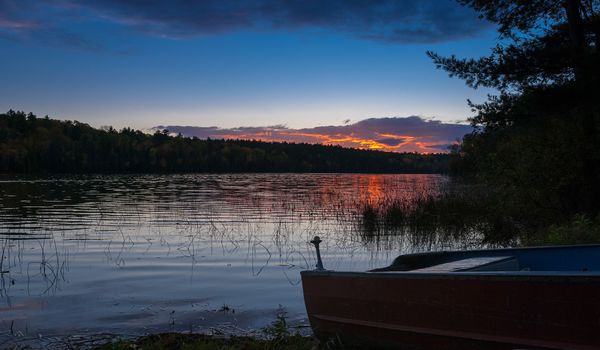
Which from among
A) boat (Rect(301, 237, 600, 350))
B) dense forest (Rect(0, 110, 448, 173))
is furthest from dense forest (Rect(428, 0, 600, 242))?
dense forest (Rect(0, 110, 448, 173))

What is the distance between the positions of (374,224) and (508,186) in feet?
19.3

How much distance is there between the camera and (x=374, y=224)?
858 inches

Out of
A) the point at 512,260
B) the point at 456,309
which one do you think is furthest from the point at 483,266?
the point at 456,309

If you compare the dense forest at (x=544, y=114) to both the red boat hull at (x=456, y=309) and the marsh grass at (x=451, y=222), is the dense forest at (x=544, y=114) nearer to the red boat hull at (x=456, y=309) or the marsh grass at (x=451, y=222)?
the marsh grass at (x=451, y=222)

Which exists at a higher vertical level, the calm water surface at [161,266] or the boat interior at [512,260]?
the boat interior at [512,260]

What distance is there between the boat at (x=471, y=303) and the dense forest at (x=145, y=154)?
125 meters

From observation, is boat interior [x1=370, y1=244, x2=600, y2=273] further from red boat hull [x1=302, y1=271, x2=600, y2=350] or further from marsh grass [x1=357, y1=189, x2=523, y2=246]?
marsh grass [x1=357, y1=189, x2=523, y2=246]

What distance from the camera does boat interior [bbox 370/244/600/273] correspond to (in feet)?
23.8

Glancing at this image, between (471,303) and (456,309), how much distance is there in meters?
0.21

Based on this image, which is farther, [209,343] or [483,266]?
[483,266]

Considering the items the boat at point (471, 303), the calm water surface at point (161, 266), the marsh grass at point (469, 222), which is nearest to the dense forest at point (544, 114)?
the marsh grass at point (469, 222)

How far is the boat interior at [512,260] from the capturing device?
23.8ft

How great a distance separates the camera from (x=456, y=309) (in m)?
6.29

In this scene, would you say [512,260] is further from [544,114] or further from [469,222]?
[469,222]
